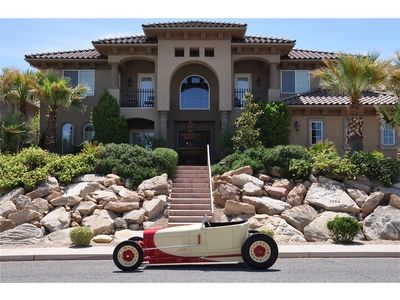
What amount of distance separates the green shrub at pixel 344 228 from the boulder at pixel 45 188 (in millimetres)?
10568

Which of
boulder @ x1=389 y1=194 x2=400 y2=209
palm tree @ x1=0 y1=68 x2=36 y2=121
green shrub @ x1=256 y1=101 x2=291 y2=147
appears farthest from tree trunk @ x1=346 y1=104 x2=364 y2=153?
palm tree @ x1=0 y1=68 x2=36 y2=121

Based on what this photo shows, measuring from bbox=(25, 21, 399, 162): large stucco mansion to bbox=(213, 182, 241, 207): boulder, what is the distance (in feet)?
26.7

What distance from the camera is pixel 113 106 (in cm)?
2742

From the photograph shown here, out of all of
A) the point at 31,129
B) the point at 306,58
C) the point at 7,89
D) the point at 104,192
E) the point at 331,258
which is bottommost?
the point at 331,258

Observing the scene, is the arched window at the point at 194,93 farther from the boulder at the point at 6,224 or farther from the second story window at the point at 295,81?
the boulder at the point at 6,224

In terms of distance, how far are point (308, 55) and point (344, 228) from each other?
639 inches

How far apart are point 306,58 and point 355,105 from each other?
24.8 feet

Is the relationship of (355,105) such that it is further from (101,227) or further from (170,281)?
(170,281)

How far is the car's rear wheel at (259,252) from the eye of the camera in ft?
38.3

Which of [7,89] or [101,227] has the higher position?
[7,89]

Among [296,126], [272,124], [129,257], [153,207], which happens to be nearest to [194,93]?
[272,124]

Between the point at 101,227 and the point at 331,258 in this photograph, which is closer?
the point at 331,258

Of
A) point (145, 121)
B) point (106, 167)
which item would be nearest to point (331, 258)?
point (106, 167)

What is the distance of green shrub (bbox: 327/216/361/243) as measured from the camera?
650 inches
